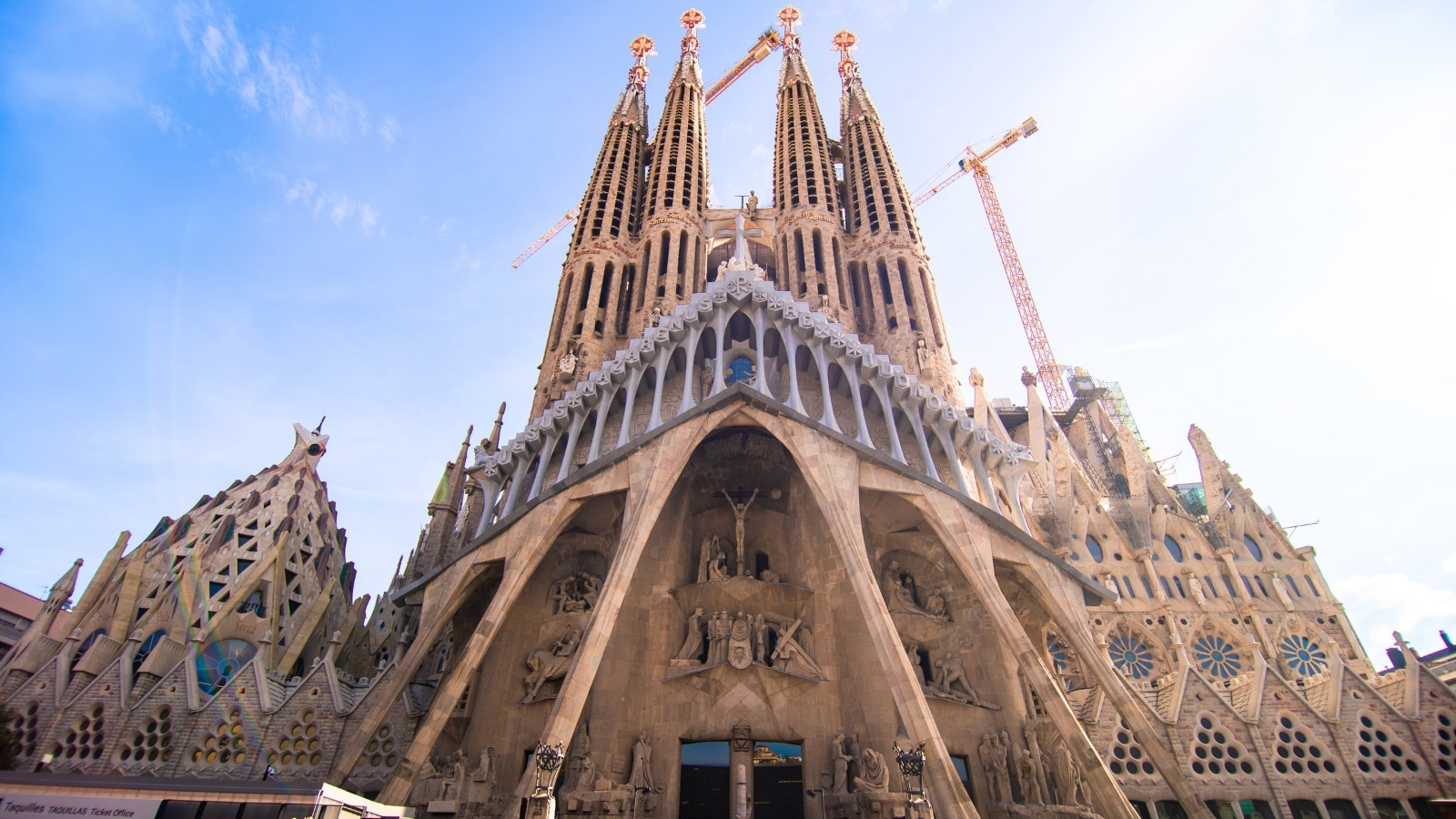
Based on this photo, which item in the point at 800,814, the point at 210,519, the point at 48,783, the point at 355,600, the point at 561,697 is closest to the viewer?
the point at 48,783

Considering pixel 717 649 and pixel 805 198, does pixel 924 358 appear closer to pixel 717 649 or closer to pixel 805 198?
pixel 805 198

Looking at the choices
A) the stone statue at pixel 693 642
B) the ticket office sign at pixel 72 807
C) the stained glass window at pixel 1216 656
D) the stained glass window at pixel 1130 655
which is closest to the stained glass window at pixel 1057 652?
the stained glass window at pixel 1130 655

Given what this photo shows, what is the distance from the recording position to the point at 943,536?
16.9 meters

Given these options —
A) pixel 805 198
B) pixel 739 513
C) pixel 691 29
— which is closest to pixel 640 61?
pixel 691 29

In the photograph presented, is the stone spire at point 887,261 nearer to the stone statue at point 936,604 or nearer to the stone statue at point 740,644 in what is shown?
the stone statue at point 936,604

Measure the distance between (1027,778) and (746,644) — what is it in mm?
7031

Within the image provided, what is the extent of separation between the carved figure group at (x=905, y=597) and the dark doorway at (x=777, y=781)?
4625 millimetres

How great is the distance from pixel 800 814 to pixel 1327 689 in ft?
47.7

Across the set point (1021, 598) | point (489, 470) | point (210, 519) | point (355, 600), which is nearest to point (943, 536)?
point (1021, 598)

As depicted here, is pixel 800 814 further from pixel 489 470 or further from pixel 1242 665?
pixel 1242 665

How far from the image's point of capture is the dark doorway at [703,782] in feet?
53.0

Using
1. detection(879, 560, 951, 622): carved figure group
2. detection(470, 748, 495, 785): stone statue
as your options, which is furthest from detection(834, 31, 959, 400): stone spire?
detection(470, 748, 495, 785): stone statue

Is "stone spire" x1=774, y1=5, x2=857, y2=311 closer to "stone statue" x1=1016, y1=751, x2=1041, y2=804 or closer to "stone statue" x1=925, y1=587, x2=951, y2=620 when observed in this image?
"stone statue" x1=925, y1=587, x2=951, y2=620

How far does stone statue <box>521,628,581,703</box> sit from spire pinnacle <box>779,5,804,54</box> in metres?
36.4
